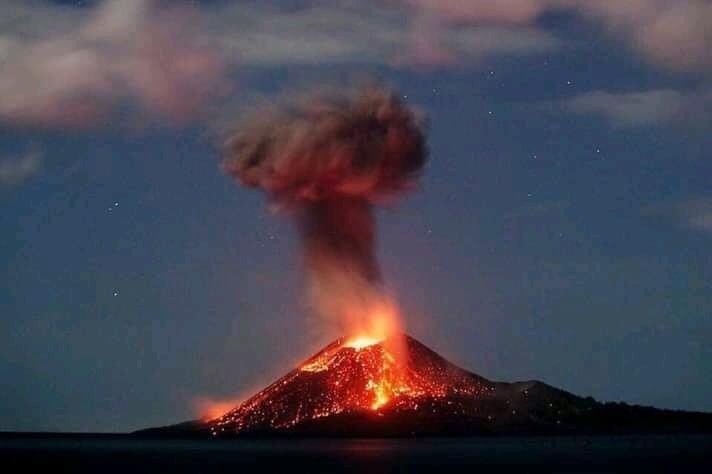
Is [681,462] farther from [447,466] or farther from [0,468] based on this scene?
[0,468]

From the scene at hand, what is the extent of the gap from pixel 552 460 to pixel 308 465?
26.5 m

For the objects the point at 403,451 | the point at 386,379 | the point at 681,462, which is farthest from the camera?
the point at 386,379

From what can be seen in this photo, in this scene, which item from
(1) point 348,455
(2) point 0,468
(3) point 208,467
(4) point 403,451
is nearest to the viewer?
(2) point 0,468

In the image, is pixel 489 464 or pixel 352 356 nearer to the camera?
pixel 489 464

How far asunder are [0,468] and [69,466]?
1216cm

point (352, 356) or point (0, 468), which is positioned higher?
point (352, 356)

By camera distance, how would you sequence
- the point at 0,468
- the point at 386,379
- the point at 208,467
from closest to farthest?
Answer: 1. the point at 0,468
2. the point at 208,467
3. the point at 386,379

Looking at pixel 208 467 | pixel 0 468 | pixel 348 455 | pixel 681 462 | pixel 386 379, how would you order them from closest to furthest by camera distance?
pixel 0 468
pixel 208 467
pixel 681 462
pixel 348 455
pixel 386 379

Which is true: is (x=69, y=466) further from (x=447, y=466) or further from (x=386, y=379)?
(x=386, y=379)

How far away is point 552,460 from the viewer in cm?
12331

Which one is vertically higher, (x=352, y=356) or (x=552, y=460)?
(x=352, y=356)

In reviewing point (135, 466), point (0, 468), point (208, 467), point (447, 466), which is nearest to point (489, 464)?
point (447, 466)

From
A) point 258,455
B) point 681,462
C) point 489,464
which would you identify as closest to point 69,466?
point 258,455

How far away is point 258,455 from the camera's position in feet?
472
